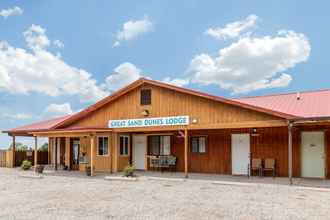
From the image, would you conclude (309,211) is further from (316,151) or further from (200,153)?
(200,153)

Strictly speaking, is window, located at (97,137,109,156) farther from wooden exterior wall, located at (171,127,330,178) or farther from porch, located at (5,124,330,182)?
wooden exterior wall, located at (171,127,330,178)

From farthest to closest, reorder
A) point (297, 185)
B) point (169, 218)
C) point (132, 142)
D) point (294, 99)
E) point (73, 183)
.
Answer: point (132, 142), point (294, 99), point (73, 183), point (297, 185), point (169, 218)

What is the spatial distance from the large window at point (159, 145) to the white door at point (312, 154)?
6.50 metres

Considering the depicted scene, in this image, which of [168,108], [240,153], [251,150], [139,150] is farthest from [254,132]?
[139,150]

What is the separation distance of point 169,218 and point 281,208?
2.87 meters

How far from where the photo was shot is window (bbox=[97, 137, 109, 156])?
18.5 meters

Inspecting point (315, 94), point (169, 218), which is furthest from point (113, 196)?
point (315, 94)

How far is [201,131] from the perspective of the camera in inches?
682

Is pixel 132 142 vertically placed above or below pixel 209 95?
below

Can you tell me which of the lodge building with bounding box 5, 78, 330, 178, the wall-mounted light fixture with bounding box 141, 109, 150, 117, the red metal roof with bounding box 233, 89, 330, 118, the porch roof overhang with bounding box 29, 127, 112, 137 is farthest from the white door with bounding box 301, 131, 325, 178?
the porch roof overhang with bounding box 29, 127, 112, 137

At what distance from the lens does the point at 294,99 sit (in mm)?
17141

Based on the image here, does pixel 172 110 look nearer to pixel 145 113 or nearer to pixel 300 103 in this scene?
pixel 145 113

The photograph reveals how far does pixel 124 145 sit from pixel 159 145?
1838mm

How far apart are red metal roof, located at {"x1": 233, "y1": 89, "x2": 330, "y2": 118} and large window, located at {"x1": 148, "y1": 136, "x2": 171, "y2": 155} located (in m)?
4.75
